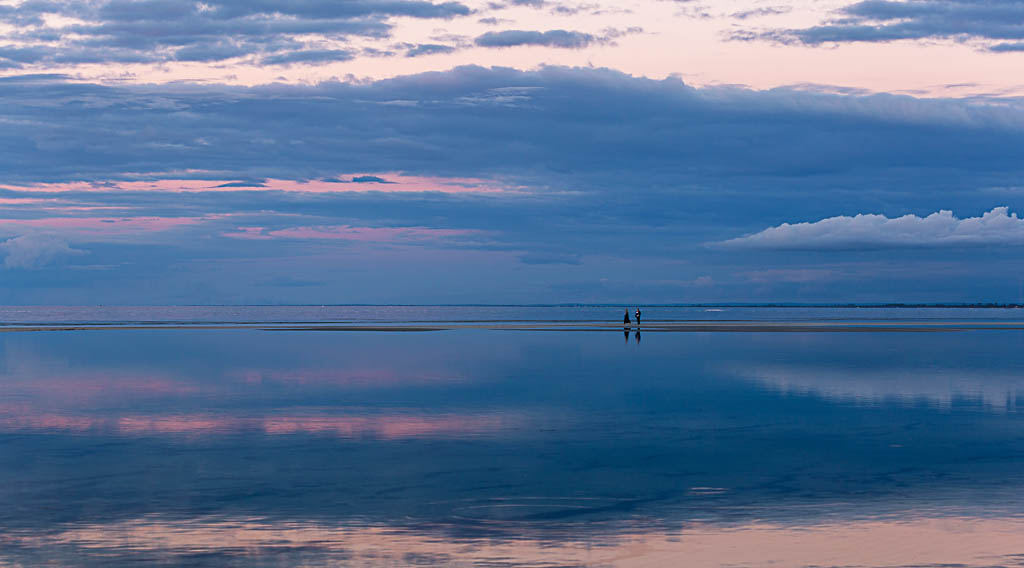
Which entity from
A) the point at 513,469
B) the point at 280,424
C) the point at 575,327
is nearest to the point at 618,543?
the point at 513,469

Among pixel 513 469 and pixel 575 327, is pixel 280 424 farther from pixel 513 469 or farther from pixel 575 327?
pixel 575 327

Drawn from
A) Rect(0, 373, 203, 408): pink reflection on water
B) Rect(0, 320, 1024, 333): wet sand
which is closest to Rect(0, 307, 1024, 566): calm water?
Rect(0, 373, 203, 408): pink reflection on water

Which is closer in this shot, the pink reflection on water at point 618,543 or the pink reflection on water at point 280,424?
the pink reflection on water at point 618,543

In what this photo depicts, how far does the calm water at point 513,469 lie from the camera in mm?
13016

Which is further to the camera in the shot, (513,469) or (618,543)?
(513,469)

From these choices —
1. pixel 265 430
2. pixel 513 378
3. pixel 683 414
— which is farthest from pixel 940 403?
pixel 265 430

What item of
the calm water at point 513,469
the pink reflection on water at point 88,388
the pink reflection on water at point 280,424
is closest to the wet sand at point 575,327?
the calm water at point 513,469

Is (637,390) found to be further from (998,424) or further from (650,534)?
(650,534)

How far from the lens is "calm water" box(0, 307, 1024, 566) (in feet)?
42.7

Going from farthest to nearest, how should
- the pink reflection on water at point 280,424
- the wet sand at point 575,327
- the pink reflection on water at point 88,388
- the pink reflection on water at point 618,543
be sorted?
1. the wet sand at point 575,327
2. the pink reflection on water at point 88,388
3. the pink reflection on water at point 280,424
4. the pink reflection on water at point 618,543

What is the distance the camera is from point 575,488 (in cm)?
1684

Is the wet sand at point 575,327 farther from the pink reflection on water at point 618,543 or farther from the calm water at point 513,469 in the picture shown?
the pink reflection on water at point 618,543

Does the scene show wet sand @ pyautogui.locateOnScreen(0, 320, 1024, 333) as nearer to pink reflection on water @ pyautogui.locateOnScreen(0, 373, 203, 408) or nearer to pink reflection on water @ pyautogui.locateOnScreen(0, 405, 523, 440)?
pink reflection on water @ pyautogui.locateOnScreen(0, 373, 203, 408)

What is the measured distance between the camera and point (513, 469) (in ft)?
61.0
